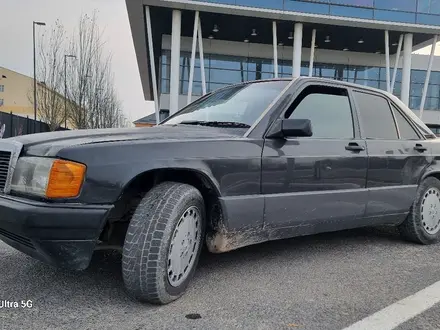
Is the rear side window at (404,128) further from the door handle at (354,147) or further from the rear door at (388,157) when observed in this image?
the door handle at (354,147)

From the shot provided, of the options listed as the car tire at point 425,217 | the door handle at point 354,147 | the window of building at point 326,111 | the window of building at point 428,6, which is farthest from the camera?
the window of building at point 428,6

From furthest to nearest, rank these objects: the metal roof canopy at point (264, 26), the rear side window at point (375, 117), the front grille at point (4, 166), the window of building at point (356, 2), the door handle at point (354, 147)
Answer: the window of building at point (356, 2), the metal roof canopy at point (264, 26), the rear side window at point (375, 117), the door handle at point (354, 147), the front grille at point (4, 166)

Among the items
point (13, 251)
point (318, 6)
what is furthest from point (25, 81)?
point (13, 251)

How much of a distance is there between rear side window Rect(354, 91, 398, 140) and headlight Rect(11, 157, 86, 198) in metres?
2.83

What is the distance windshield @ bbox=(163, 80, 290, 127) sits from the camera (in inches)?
141

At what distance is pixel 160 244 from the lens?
2662mm

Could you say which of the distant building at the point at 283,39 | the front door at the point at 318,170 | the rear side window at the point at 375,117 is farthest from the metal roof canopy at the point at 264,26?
the front door at the point at 318,170

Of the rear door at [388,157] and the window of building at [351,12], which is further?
the window of building at [351,12]

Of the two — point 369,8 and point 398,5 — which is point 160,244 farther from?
point 398,5

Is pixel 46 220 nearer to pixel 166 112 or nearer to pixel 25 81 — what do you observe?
pixel 166 112

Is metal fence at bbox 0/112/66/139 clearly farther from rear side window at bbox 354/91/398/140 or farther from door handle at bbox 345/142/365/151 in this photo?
door handle at bbox 345/142/365/151

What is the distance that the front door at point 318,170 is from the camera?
11.1 ft

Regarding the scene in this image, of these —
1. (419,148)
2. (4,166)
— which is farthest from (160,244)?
(419,148)

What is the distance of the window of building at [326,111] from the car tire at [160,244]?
1311 mm
